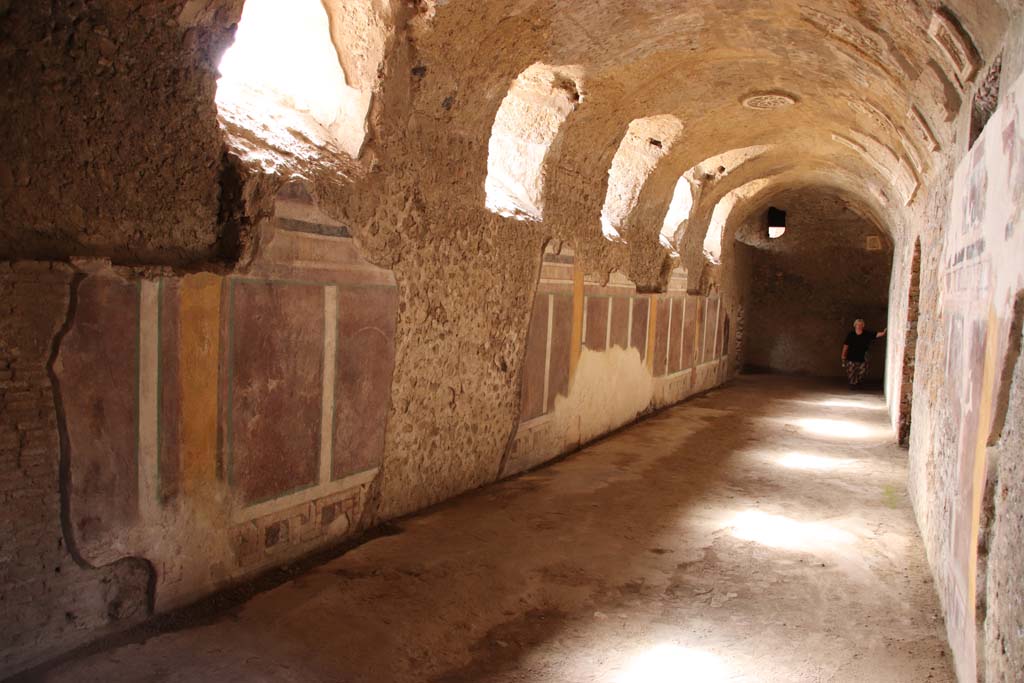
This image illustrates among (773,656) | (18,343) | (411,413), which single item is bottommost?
(773,656)

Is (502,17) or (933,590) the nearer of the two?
(933,590)

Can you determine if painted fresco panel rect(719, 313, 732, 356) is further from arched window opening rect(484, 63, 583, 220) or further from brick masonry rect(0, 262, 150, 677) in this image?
brick masonry rect(0, 262, 150, 677)

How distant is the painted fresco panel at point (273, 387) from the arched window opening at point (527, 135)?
8.13ft

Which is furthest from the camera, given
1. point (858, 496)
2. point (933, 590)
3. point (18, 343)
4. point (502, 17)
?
point (858, 496)

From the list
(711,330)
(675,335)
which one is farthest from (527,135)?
(711,330)

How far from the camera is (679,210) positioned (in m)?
10.6

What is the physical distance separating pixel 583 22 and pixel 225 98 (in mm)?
2561

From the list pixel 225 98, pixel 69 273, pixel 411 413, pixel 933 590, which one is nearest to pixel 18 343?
pixel 69 273

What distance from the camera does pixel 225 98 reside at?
12.0 feet

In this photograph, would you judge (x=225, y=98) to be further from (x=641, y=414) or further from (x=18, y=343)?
(x=641, y=414)

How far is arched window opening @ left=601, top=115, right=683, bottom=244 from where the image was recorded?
26.3ft

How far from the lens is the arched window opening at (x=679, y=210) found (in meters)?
10.4

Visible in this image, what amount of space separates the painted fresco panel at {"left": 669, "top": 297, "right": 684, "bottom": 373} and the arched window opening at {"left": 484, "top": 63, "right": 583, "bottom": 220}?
4.60 m

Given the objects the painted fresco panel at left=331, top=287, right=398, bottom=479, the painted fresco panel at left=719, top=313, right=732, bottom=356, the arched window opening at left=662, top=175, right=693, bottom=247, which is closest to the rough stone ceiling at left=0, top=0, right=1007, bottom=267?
the painted fresco panel at left=331, top=287, right=398, bottom=479
